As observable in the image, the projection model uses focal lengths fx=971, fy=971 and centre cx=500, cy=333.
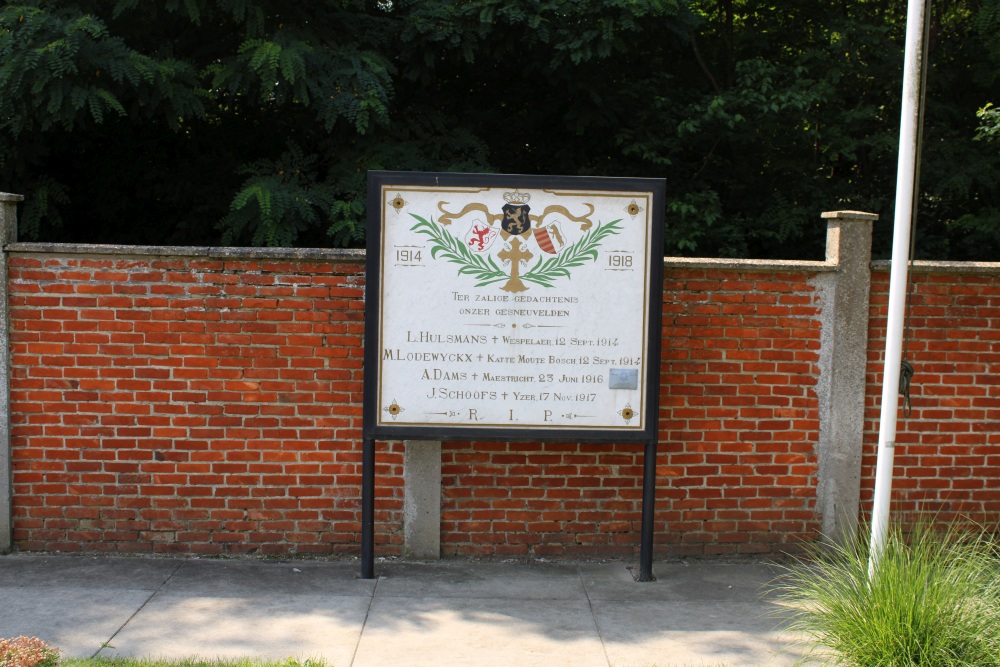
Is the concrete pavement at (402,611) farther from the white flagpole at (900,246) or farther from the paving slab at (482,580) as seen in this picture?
the white flagpole at (900,246)

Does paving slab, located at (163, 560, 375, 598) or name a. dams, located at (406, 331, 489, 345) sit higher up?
name a. dams, located at (406, 331, 489, 345)

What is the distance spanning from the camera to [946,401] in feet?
20.4

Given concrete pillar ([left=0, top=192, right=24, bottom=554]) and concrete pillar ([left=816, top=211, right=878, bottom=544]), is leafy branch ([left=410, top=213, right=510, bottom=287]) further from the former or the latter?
concrete pillar ([left=0, top=192, right=24, bottom=554])

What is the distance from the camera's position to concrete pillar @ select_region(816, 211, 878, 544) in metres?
6.06

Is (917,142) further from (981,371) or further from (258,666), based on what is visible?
(258,666)

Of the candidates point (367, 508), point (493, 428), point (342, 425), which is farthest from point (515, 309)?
point (367, 508)

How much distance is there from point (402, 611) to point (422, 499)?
949 mm

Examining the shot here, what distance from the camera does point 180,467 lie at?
6043mm

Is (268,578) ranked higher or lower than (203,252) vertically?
lower

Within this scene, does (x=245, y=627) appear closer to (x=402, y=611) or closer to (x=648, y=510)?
(x=402, y=611)

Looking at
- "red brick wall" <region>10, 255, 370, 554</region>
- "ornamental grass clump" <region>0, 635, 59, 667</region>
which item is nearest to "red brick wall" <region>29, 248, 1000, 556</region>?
"red brick wall" <region>10, 255, 370, 554</region>

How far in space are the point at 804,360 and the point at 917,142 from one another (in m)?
1.73

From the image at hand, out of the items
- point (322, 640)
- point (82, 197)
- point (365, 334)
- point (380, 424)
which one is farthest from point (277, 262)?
point (82, 197)

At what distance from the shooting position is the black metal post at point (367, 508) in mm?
5672
